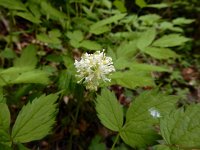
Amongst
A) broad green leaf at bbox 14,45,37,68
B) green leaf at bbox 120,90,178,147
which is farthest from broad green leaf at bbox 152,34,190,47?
broad green leaf at bbox 14,45,37,68

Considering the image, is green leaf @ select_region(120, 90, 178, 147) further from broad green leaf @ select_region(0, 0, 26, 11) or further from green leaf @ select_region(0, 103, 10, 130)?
broad green leaf @ select_region(0, 0, 26, 11)

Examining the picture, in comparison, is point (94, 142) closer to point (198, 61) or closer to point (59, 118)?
point (59, 118)

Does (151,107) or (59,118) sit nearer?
(151,107)

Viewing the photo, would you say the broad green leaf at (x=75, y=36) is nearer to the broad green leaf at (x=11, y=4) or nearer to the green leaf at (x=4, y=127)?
the broad green leaf at (x=11, y=4)

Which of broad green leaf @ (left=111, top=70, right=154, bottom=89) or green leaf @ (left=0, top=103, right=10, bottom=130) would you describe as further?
broad green leaf @ (left=111, top=70, right=154, bottom=89)

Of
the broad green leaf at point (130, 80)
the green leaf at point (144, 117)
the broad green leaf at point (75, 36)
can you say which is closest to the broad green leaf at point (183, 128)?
the green leaf at point (144, 117)

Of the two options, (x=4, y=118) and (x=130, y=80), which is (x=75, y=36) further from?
(x=4, y=118)

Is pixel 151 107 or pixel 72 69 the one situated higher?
pixel 72 69

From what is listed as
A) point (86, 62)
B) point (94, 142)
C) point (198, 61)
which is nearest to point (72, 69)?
point (86, 62)

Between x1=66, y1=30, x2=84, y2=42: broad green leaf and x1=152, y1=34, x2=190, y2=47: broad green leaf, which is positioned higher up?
x1=66, y1=30, x2=84, y2=42: broad green leaf
